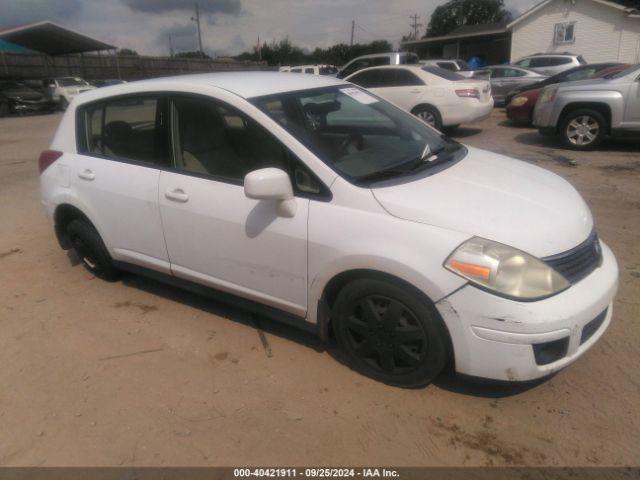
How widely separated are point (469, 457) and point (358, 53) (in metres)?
57.9

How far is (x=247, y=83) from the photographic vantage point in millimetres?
3154

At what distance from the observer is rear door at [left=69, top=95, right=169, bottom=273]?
332cm

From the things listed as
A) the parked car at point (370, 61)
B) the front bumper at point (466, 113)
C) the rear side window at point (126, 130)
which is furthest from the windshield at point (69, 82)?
the rear side window at point (126, 130)

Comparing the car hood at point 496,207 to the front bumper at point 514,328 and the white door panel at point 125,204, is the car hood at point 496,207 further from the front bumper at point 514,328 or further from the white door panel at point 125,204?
the white door panel at point 125,204

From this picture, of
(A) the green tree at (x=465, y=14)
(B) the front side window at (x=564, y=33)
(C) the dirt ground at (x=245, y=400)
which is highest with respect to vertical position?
(A) the green tree at (x=465, y=14)

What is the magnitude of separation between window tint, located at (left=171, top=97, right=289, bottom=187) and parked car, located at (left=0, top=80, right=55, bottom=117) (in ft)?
77.6

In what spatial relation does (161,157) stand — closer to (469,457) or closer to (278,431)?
(278,431)

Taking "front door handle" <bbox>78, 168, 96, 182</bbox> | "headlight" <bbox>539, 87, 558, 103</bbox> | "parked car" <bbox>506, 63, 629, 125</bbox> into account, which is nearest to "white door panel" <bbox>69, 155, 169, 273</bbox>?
"front door handle" <bbox>78, 168, 96, 182</bbox>

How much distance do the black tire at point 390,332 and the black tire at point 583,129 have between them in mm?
7164

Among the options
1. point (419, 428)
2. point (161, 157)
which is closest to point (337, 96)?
point (161, 157)

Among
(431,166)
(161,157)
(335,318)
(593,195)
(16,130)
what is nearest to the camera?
(335,318)

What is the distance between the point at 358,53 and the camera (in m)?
55.6

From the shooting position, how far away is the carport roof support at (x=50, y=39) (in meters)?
26.1

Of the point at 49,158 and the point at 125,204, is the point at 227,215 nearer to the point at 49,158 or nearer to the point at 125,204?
the point at 125,204
